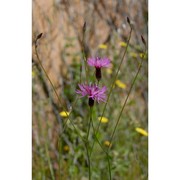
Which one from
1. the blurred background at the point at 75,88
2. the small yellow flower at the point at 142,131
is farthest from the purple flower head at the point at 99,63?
the small yellow flower at the point at 142,131

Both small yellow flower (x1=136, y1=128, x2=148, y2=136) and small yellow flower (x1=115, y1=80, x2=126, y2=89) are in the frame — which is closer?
small yellow flower (x1=136, y1=128, x2=148, y2=136)

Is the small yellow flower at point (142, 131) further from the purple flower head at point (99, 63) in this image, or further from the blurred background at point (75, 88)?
the purple flower head at point (99, 63)

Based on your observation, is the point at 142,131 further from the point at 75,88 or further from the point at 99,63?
the point at 99,63

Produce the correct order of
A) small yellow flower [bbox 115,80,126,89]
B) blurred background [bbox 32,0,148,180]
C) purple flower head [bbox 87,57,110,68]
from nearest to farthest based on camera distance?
purple flower head [bbox 87,57,110,68], blurred background [bbox 32,0,148,180], small yellow flower [bbox 115,80,126,89]

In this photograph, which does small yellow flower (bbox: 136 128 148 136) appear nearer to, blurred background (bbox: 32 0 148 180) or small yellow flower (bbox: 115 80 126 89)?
blurred background (bbox: 32 0 148 180)

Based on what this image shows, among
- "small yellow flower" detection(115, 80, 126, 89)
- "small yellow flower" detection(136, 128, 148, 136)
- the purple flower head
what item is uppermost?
the purple flower head

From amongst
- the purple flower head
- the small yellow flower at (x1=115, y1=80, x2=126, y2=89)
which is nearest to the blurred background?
the small yellow flower at (x1=115, y1=80, x2=126, y2=89)
